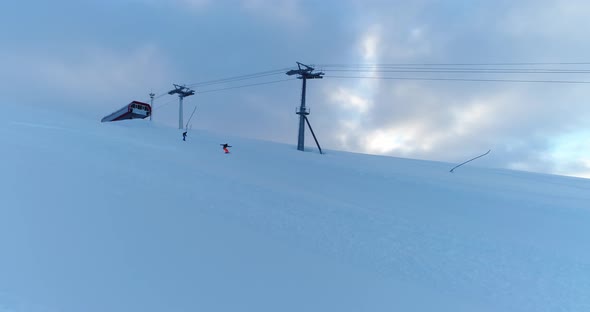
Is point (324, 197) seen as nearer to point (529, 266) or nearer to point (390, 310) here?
point (529, 266)

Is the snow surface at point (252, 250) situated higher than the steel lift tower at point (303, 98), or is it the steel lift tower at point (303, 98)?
the steel lift tower at point (303, 98)

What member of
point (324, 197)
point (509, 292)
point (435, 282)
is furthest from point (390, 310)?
point (324, 197)

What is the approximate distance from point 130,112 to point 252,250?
110 ft

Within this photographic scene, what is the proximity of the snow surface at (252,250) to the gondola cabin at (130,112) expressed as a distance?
26473 millimetres

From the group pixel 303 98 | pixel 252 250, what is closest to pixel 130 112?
pixel 303 98

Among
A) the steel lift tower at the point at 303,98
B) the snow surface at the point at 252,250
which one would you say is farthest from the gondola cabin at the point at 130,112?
the snow surface at the point at 252,250

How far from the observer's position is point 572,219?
845cm

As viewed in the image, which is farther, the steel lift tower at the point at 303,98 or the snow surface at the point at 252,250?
the steel lift tower at the point at 303,98

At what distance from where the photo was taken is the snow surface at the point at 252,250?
2908 millimetres

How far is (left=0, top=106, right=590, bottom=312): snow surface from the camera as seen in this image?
114 inches

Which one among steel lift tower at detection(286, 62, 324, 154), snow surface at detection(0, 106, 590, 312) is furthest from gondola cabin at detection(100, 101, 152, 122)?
snow surface at detection(0, 106, 590, 312)

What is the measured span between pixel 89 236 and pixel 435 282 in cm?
406

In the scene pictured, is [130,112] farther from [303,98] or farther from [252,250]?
[252,250]

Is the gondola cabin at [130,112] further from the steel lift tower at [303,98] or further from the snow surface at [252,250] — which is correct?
the snow surface at [252,250]
